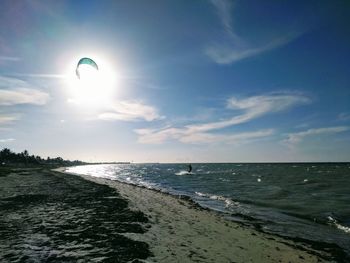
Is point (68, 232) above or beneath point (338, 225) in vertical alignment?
above

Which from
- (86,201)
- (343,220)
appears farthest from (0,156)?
(343,220)

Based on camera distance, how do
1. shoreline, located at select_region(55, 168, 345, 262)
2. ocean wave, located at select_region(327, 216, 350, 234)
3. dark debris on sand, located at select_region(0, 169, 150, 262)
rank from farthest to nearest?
ocean wave, located at select_region(327, 216, 350, 234)
shoreline, located at select_region(55, 168, 345, 262)
dark debris on sand, located at select_region(0, 169, 150, 262)

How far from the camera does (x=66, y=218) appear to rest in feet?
44.7

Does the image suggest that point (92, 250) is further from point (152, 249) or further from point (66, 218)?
point (66, 218)

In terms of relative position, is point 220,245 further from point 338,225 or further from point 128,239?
point 338,225

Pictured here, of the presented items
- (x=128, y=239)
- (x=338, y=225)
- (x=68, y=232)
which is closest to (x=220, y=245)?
(x=128, y=239)

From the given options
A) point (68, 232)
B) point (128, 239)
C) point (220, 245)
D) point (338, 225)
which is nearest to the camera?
point (128, 239)

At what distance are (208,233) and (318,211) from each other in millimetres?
14109

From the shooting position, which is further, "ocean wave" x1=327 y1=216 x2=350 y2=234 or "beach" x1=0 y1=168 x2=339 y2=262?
"ocean wave" x1=327 y1=216 x2=350 y2=234

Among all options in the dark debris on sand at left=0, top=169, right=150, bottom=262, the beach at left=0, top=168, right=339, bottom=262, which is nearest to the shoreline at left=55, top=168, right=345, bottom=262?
the beach at left=0, top=168, right=339, bottom=262

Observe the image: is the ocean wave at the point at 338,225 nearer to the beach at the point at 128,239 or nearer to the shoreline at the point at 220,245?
the shoreline at the point at 220,245

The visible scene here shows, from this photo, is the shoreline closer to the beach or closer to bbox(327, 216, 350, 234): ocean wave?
the beach

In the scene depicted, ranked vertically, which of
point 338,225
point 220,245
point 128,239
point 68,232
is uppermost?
point 68,232

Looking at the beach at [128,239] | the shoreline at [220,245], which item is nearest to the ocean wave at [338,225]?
the shoreline at [220,245]
